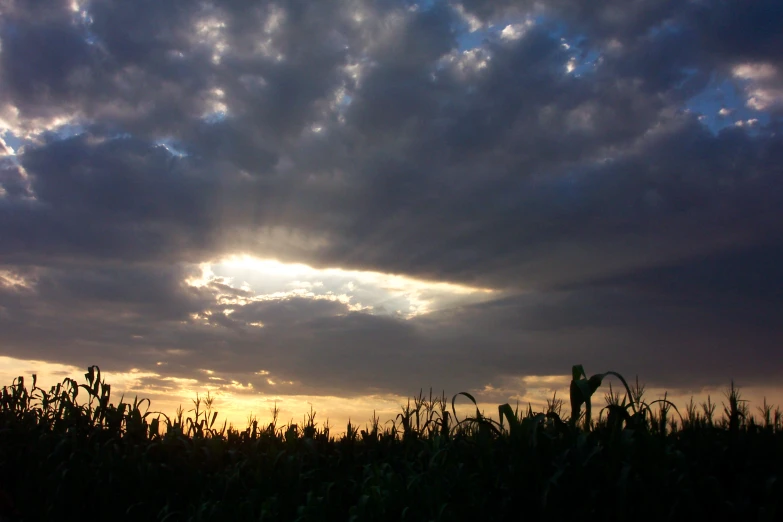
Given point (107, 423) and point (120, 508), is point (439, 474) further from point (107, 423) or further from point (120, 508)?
point (107, 423)

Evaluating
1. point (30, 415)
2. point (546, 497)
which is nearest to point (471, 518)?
point (546, 497)

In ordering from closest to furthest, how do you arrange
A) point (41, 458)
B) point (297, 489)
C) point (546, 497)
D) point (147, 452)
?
point (546, 497) → point (297, 489) → point (147, 452) → point (41, 458)

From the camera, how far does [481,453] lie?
20.6ft

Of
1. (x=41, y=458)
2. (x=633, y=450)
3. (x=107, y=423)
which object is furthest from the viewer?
(x=107, y=423)

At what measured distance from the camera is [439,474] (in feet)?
20.2

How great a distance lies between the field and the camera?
5.21 metres

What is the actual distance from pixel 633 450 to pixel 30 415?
969 cm

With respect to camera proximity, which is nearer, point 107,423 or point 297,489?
point 297,489

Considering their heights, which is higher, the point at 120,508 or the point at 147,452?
the point at 147,452

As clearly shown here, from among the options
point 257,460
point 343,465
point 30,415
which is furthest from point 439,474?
point 30,415

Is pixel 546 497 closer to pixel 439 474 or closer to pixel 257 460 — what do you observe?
pixel 439 474

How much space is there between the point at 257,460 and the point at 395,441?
1.82 meters

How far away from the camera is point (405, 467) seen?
7.20 m

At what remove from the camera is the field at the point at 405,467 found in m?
5.21
